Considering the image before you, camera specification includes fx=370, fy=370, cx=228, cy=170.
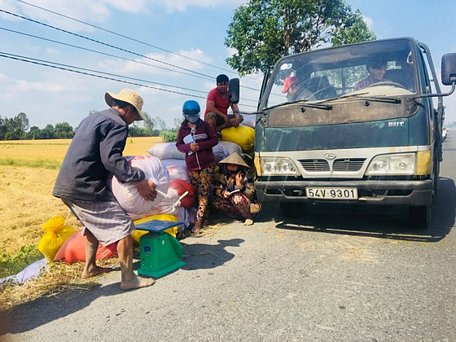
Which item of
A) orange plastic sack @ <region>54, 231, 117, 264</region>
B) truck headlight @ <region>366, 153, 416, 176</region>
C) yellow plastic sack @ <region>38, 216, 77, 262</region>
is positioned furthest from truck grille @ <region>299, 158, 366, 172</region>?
yellow plastic sack @ <region>38, 216, 77, 262</region>

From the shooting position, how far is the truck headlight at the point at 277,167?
4.36 m

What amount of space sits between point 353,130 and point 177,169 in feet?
8.14

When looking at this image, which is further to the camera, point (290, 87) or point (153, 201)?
point (290, 87)

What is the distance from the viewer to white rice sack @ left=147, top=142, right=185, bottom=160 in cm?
593

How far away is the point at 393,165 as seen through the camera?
12.5 ft

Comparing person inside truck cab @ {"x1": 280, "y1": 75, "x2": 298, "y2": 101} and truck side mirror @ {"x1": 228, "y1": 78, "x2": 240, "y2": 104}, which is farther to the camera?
truck side mirror @ {"x1": 228, "y1": 78, "x2": 240, "y2": 104}

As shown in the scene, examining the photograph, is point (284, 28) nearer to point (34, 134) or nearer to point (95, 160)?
point (95, 160)

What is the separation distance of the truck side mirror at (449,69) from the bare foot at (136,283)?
12.6ft

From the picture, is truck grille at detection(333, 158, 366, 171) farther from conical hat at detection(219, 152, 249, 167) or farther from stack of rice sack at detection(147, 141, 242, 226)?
stack of rice sack at detection(147, 141, 242, 226)

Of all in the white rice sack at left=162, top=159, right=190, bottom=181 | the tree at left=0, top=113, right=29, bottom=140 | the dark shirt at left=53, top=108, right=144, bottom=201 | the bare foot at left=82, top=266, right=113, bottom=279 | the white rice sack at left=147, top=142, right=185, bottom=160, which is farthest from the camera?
the tree at left=0, top=113, right=29, bottom=140

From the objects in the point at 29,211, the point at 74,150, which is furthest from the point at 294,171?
the point at 29,211

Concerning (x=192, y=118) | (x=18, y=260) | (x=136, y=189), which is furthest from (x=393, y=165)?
(x=18, y=260)

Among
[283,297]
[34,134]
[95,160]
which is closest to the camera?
[283,297]

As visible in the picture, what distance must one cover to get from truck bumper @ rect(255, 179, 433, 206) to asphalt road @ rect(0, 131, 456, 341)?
0.53m
